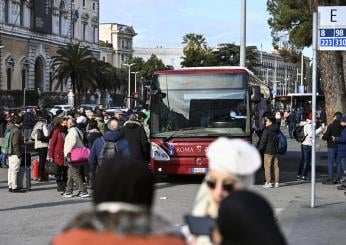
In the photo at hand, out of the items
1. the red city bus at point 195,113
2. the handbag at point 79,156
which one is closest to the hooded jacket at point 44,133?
the red city bus at point 195,113

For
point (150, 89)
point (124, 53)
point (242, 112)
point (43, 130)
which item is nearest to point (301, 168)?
point (242, 112)

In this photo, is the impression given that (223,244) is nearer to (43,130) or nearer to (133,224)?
(133,224)

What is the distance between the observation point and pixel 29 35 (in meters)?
96.1

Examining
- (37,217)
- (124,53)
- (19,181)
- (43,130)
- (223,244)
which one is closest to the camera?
(223,244)

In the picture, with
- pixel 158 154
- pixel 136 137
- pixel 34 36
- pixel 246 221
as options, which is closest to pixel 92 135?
pixel 136 137

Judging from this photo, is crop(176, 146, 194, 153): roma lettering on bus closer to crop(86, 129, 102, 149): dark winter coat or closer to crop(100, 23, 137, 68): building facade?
crop(86, 129, 102, 149): dark winter coat

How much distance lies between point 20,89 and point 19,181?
80.2 meters

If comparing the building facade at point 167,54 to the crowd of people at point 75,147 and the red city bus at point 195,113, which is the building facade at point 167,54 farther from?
the crowd of people at point 75,147

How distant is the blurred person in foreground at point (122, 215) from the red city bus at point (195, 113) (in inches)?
488

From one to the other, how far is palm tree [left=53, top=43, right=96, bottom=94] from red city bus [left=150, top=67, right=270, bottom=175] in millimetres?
71688

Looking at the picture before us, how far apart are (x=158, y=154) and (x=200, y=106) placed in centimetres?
152

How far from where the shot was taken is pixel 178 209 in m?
11.7

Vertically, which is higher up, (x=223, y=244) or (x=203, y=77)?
(x=203, y=77)

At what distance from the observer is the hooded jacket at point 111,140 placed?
40.6 feet
